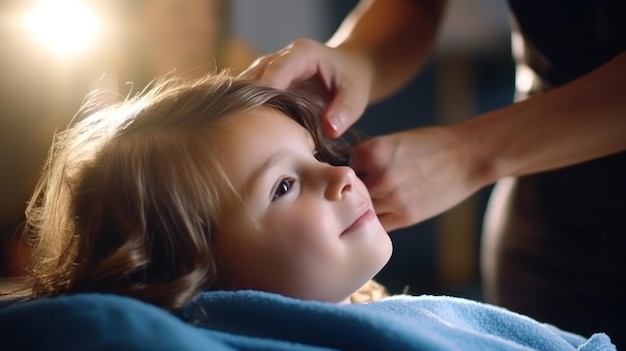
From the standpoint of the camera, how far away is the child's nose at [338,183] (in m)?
0.69

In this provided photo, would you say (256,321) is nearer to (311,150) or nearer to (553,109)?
(311,150)

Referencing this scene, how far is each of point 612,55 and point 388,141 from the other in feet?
1.19

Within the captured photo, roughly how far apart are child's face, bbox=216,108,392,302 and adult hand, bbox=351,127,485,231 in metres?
0.11

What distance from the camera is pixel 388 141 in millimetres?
821

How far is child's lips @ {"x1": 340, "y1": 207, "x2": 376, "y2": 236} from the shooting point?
702 millimetres

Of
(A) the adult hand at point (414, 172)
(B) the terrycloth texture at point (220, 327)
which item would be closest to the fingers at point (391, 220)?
(A) the adult hand at point (414, 172)

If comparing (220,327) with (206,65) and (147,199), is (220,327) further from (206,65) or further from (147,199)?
(206,65)

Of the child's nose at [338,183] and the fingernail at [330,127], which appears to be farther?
the fingernail at [330,127]

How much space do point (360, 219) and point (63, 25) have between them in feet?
5.12

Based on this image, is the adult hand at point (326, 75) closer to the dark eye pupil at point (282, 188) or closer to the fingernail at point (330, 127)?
the fingernail at point (330, 127)

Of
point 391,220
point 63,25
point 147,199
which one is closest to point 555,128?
point 391,220

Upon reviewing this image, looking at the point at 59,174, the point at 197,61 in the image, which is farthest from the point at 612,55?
the point at 197,61

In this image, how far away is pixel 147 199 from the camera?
667 mm

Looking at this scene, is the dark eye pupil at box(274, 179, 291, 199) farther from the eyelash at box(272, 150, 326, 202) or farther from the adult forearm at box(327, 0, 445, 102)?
the adult forearm at box(327, 0, 445, 102)
